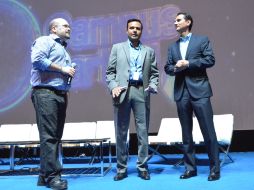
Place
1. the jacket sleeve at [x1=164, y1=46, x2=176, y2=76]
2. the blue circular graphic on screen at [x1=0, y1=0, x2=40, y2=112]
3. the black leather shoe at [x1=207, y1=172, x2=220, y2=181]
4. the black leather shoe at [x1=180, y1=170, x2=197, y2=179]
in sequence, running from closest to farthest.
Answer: the black leather shoe at [x1=207, y1=172, x2=220, y2=181] < the black leather shoe at [x1=180, y1=170, x2=197, y2=179] < the jacket sleeve at [x1=164, y1=46, x2=176, y2=76] < the blue circular graphic on screen at [x1=0, y1=0, x2=40, y2=112]

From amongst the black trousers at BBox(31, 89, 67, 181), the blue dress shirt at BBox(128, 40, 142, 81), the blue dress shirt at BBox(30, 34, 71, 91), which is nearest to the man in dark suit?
the blue dress shirt at BBox(128, 40, 142, 81)

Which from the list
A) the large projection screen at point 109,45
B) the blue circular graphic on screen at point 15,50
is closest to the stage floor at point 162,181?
the large projection screen at point 109,45

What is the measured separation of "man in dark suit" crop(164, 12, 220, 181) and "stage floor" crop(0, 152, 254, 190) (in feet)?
0.56

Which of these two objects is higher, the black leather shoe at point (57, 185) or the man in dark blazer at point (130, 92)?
the man in dark blazer at point (130, 92)

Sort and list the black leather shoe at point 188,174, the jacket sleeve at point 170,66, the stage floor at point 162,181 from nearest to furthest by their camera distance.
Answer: the stage floor at point 162,181
the black leather shoe at point 188,174
the jacket sleeve at point 170,66

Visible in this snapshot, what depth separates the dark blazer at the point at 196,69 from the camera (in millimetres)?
3500

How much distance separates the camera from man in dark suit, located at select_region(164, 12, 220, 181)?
347 cm

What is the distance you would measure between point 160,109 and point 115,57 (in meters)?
2.13

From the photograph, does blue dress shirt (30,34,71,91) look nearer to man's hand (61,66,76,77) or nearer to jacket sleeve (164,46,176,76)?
man's hand (61,66,76,77)

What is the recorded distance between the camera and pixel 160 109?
18.8ft

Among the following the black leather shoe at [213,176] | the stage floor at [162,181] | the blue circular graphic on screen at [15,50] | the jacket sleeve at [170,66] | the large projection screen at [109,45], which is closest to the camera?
the stage floor at [162,181]

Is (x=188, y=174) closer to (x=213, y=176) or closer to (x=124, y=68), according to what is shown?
(x=213, y=176)

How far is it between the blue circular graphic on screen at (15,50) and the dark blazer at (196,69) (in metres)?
3.09

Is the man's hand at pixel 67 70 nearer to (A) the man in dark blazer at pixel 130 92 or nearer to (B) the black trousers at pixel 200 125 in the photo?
(A) the man in dark blazer at pixel 130 92
